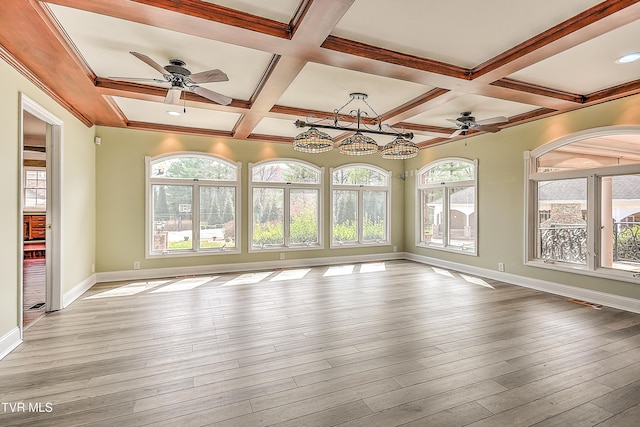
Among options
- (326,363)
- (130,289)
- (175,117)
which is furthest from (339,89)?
(130,289)

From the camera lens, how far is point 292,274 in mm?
6516

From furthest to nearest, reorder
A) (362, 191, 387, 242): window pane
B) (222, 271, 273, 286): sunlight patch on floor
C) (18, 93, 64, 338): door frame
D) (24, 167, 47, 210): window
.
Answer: (24, 167, 47, 210): window < (362, 191, 387, 242): window pane < (222, 271, 273, 286): sunlight patch on floor < (18, 93, 64, 338): door frame

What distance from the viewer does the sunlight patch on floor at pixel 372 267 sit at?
695cm

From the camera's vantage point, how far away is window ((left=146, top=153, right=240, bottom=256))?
6348 millimetres

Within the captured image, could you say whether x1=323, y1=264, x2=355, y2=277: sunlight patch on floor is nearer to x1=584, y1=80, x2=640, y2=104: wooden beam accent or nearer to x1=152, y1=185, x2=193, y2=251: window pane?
x1=152, y1=185, x2=193, y2=251: window pane

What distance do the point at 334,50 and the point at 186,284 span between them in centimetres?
454

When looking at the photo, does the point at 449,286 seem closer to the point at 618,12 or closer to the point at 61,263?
the point at 618,12

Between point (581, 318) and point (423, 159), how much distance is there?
15.8 feet

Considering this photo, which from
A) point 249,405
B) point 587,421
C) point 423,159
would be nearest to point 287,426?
point 249,405

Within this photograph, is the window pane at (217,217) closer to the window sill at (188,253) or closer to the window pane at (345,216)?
the window sill at (188,253)

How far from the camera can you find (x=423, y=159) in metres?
7.95

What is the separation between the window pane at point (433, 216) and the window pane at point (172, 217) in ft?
17.8

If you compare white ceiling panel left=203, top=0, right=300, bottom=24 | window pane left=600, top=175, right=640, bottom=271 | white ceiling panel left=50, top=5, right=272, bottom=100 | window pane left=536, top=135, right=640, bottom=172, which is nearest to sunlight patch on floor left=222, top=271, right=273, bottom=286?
white ceiling panel left=50, top=5, right=272, bottom=100

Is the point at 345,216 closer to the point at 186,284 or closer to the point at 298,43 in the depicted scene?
the point at 186,284
